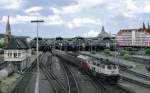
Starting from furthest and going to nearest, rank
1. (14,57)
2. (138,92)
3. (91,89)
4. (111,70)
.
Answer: (14,57) → (111,70) → (91,89) → (138,92)

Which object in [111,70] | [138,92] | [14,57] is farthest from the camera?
[14,57]

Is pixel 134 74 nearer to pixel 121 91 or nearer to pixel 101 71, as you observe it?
pixel 101 71

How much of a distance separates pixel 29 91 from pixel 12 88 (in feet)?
14.0

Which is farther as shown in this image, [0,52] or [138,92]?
[0,52]

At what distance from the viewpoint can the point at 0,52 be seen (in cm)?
13262

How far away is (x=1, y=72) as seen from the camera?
65562 millimetres

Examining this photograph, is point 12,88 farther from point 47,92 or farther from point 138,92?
point 138,92

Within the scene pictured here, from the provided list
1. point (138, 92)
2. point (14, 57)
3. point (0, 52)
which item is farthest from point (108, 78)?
point (0, 52)

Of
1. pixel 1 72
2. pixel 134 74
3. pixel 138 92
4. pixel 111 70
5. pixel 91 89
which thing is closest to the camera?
pixel 138 92

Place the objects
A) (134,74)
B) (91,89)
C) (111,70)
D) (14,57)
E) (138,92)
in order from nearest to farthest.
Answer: (138,92)
(91,89)
(111,70)
(134,74)
(14,57)

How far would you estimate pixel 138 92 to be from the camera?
46594 millimetres

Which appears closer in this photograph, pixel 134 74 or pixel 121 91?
pixel 121 91

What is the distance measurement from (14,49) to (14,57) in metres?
1.86

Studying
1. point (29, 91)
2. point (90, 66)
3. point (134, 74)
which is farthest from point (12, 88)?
point (134, 74)
